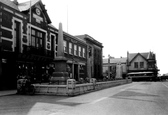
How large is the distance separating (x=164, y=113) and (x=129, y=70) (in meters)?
57.6

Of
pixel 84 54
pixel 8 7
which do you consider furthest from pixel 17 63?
pixel 84 54

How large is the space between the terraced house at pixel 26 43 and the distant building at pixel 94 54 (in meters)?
12.2

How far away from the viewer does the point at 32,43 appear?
20.8 meters

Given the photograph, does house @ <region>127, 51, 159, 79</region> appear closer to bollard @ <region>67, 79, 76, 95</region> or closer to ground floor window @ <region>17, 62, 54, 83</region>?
ground floor window @ <region>17, 62, 54, 83</region>

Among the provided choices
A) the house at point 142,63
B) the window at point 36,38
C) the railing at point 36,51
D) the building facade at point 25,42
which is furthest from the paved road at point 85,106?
the house at point 142,63

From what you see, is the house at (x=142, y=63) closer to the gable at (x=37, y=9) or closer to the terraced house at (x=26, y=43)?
the terraced house at (x=26, y=43)

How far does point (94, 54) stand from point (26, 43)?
2232 centimetres

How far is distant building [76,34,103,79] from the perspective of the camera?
36400 millimetres

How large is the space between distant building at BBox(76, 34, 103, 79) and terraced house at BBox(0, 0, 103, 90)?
40.0 feet

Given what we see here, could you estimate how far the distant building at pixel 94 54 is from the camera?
119 feet

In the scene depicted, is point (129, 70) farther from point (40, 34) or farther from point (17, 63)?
point (17, 63)

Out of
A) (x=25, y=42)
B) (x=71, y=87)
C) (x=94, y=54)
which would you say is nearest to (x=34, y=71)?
(x=25, y=42)

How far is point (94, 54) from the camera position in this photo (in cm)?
4022

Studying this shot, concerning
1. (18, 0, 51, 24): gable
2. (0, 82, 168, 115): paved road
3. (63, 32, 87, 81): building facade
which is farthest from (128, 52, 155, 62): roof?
(0, 82, 168, 115): paved road
